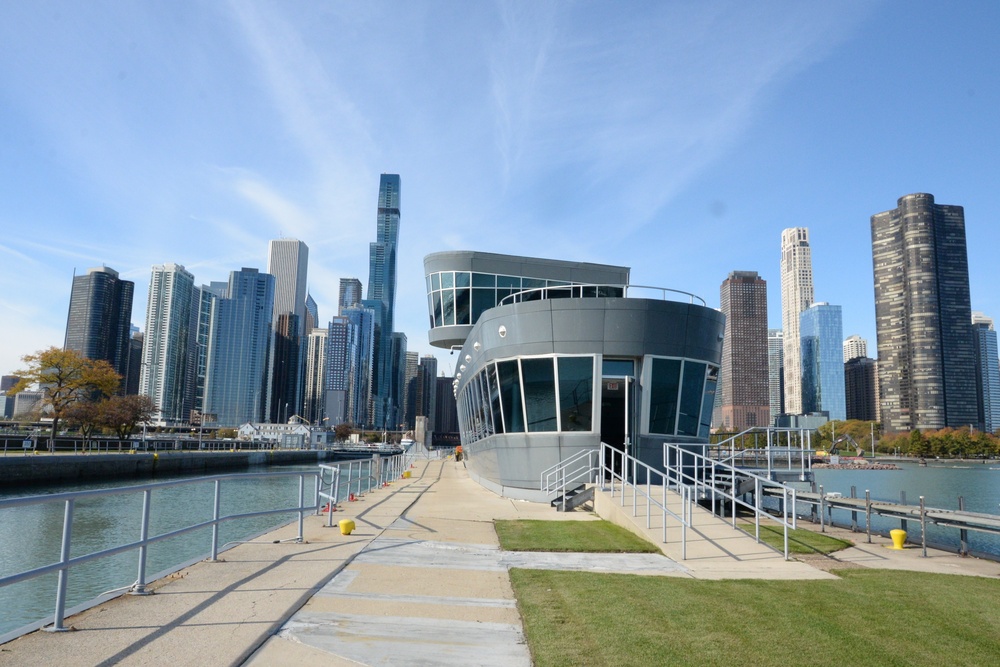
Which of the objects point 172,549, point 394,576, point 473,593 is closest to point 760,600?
point 473,593

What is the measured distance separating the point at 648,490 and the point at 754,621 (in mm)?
5455

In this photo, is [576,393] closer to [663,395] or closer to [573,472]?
[573,472]

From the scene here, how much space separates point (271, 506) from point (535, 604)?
2998 centimetres

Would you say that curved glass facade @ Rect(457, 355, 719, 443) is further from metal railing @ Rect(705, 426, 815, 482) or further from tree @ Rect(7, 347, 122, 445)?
tree @ Rect(7, 347, 122, 445)

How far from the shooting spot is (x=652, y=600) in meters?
7.45

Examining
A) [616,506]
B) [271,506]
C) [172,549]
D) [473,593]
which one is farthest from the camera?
[271,506]

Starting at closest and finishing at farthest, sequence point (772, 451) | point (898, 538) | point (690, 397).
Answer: point (898, 538) < point (690, 397) < point (772, 451)

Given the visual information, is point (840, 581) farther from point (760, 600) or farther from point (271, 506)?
point (271, 506)

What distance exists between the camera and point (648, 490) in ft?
39.7

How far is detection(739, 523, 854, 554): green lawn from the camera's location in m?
12.1

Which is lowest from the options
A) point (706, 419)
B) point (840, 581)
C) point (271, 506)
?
point (271, 506)

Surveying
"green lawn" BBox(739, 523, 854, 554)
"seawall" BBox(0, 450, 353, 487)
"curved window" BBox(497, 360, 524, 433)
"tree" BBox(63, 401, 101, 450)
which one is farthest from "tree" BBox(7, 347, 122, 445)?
"green lawn" BBox(739, 523, 854, 554)

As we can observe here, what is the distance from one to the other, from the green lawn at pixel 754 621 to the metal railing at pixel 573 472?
9.80 meters

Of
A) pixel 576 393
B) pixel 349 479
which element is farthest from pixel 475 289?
pixel 349 479
